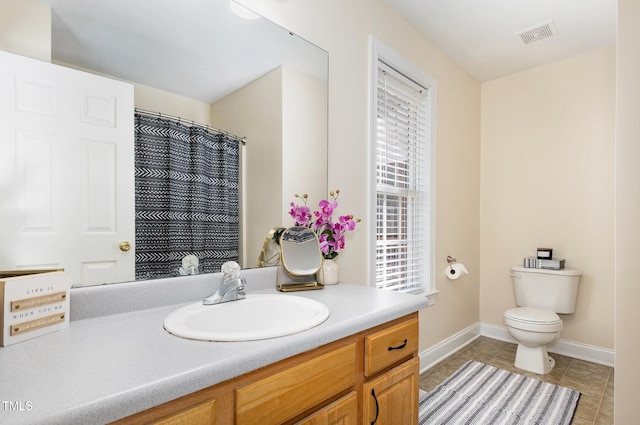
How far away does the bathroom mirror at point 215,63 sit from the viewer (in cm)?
107

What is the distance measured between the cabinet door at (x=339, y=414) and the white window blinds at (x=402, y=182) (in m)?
1.17

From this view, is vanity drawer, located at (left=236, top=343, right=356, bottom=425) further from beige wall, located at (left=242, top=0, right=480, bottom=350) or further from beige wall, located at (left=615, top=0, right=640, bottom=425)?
beige wall, located at (left=615, top=0, right=640, bottom=425)

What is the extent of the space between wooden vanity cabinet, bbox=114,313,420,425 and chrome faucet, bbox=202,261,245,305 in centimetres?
41

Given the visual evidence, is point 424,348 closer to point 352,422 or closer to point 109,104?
point 352,422

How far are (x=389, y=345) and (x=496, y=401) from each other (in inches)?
56.1

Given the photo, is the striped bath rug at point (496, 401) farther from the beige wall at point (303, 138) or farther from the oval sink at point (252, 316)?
the beige wall at point (303, 138)

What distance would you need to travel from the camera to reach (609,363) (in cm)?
264

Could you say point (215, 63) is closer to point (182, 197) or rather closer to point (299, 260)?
point (182, 197)

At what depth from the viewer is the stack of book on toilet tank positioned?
276 cm

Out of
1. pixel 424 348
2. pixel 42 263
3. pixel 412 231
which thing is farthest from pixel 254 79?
pixel 424 348

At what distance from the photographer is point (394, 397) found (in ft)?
3.93

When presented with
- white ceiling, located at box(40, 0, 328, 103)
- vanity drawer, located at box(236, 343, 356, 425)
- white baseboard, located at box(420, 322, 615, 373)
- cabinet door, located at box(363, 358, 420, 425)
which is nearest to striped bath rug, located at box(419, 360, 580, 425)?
white baseboard, located at box(420, 322, 615, 373)

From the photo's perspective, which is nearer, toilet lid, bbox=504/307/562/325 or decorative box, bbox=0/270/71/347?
decorative box, bbox=0/270/71/347

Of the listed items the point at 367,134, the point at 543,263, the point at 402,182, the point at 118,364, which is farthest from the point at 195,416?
the point at 543,263
